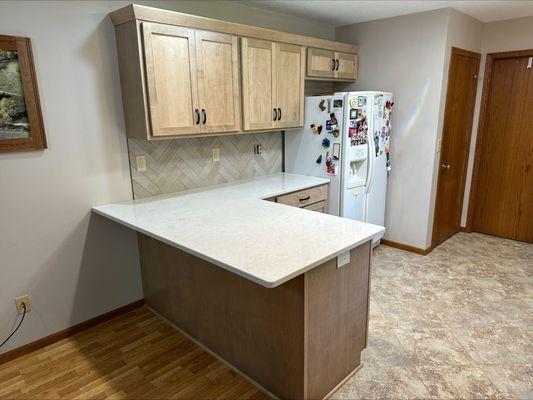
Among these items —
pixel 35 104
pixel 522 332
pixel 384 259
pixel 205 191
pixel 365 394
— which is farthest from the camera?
pixel 384 259

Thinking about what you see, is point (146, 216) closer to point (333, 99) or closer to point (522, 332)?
point (333, 99)

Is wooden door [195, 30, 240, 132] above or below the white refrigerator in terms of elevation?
above

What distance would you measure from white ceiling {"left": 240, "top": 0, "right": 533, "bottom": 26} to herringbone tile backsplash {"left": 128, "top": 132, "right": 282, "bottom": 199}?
1.12 m

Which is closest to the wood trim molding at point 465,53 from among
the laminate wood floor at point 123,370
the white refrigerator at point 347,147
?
the white refrigerator at point 347,147

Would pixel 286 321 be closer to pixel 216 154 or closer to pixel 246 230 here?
pixel 246 230

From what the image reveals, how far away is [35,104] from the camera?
7.04 feet

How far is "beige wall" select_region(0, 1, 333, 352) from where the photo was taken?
2.16m

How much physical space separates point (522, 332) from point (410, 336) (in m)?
0.78

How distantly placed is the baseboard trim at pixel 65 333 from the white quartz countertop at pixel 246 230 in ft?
2.73

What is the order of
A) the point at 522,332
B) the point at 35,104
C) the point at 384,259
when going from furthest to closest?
the point at 384,259
the point at 522,332
the point at 35,104

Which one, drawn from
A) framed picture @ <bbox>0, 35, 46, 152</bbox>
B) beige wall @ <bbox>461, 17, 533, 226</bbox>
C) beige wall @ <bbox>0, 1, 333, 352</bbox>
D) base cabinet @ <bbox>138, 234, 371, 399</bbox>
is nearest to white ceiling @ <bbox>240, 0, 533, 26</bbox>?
beige wall @ <bbox>461, 17, 533, 226</bbox>

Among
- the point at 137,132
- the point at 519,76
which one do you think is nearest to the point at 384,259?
the point at 519,76

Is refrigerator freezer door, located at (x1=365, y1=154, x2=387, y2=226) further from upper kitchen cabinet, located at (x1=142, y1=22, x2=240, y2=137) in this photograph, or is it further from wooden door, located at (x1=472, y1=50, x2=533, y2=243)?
upper kitchen cabinet, located at (x1=142, y1=22, x2=240, y2=137)

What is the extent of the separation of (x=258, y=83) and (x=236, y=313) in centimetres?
181
